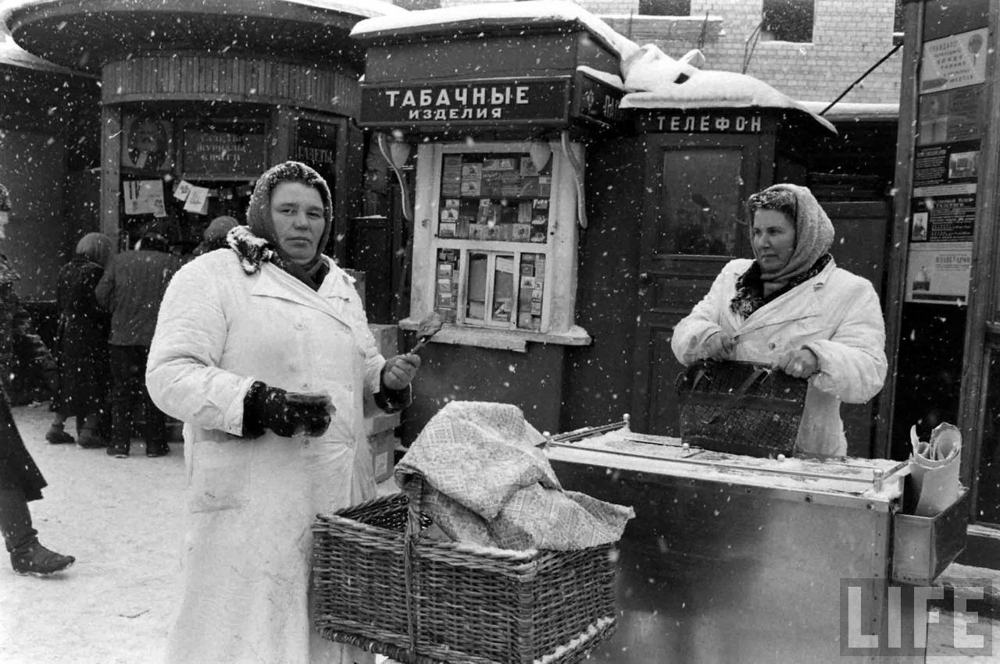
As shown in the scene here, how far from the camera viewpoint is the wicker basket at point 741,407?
9.70 feet

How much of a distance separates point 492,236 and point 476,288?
1.37ft

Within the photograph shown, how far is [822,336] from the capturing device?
3.24 metres

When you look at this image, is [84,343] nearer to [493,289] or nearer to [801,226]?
[493,289]

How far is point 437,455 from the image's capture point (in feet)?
7.18

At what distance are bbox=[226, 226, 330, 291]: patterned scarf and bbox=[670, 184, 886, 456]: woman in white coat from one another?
1.39 meters

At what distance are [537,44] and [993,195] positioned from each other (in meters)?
3.02

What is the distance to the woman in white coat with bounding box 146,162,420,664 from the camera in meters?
2.56

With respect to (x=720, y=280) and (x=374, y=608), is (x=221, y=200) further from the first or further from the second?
(x=374, y=608)

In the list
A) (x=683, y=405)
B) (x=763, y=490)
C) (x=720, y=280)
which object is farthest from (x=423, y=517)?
(x=720, y=280)

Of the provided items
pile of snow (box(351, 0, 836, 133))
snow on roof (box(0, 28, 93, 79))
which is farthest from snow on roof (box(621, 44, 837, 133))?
snow on roof (box(0, 28, 93, 79))

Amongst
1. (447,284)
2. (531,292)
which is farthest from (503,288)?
(447,284)

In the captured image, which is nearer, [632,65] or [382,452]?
[382,452]

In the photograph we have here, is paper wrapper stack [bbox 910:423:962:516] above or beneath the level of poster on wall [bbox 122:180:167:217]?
beneath

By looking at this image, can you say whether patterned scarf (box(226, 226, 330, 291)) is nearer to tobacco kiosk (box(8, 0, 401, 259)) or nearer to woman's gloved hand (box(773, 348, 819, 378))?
woman's gloved hand (box(773, 348, 819, 378))
